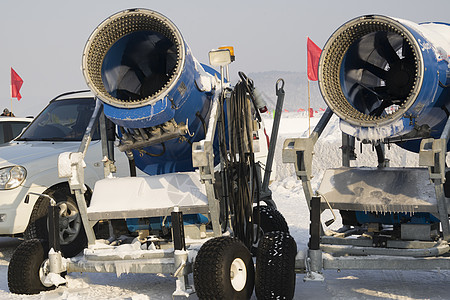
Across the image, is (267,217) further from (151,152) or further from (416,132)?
(416,132)

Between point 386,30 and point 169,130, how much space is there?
2.45 meters

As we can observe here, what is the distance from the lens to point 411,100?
21.5 ft

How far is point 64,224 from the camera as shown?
8.65 metres

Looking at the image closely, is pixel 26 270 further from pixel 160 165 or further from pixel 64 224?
pixel 160 165

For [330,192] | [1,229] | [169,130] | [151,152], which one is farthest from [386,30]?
[1,229]

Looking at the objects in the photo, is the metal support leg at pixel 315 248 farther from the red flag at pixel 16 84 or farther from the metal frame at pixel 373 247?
the red flag at pixel 16 84

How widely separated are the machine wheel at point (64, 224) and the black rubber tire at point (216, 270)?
2599 millimetres

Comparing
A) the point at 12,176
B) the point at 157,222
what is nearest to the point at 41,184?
the point at 12,176

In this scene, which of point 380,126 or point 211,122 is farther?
point 211,122

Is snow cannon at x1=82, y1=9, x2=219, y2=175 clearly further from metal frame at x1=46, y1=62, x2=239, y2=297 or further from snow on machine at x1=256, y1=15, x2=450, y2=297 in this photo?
snow on machine at x1=256, y1=15, x2=450, y2=297

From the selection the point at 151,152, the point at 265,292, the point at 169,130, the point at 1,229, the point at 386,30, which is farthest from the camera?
the point at 1,229

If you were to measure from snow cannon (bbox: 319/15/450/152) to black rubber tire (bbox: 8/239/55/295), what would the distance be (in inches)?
135

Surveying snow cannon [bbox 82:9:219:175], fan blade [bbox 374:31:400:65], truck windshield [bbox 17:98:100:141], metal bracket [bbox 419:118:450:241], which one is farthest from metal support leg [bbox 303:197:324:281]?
truck windshield [bbox 17:98:100:141]

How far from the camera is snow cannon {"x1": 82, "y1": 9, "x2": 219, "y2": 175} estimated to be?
715 centimetres
